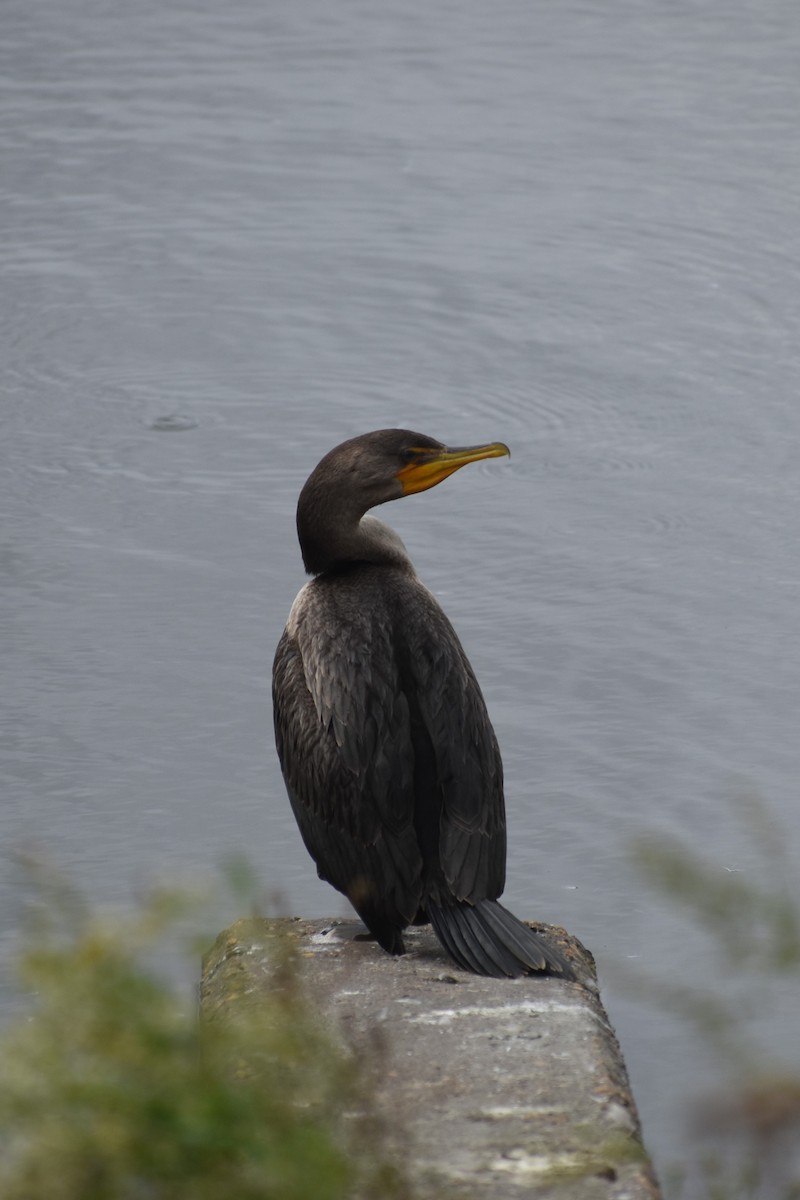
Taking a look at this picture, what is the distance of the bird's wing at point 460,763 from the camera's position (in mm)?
3877

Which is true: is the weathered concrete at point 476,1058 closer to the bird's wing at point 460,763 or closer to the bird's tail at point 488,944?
the bird's tail at point 488,944

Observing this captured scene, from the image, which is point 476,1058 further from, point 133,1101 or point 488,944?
point 133,1101

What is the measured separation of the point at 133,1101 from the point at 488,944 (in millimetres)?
2007

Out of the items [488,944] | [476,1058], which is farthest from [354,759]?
[476,1058]

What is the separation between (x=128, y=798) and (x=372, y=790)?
1419mm

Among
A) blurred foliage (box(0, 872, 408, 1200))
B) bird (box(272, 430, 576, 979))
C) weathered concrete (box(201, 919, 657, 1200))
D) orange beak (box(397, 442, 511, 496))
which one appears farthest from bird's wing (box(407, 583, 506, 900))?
blurred foliage (box(0, 872, 408, 1200))

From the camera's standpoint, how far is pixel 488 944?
3.85 m

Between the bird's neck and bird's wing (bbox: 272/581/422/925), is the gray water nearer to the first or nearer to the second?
bird's wing (bbox: 272/581/422/925)

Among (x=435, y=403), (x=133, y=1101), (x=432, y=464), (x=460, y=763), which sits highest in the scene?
(x=133, y=1101)

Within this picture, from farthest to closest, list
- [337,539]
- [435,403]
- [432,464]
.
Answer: [435,403]
[432,464]
[337,539]

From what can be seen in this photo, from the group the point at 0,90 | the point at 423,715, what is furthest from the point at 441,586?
the point at 0,90

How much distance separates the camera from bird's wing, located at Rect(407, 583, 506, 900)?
12.7 feet

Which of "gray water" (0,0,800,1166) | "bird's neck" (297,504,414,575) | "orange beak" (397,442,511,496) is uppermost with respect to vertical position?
"orange beak" (397,442,511,496)

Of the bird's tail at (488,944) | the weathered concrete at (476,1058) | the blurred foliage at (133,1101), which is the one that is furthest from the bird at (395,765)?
the blurred foliage at (133,1101)
